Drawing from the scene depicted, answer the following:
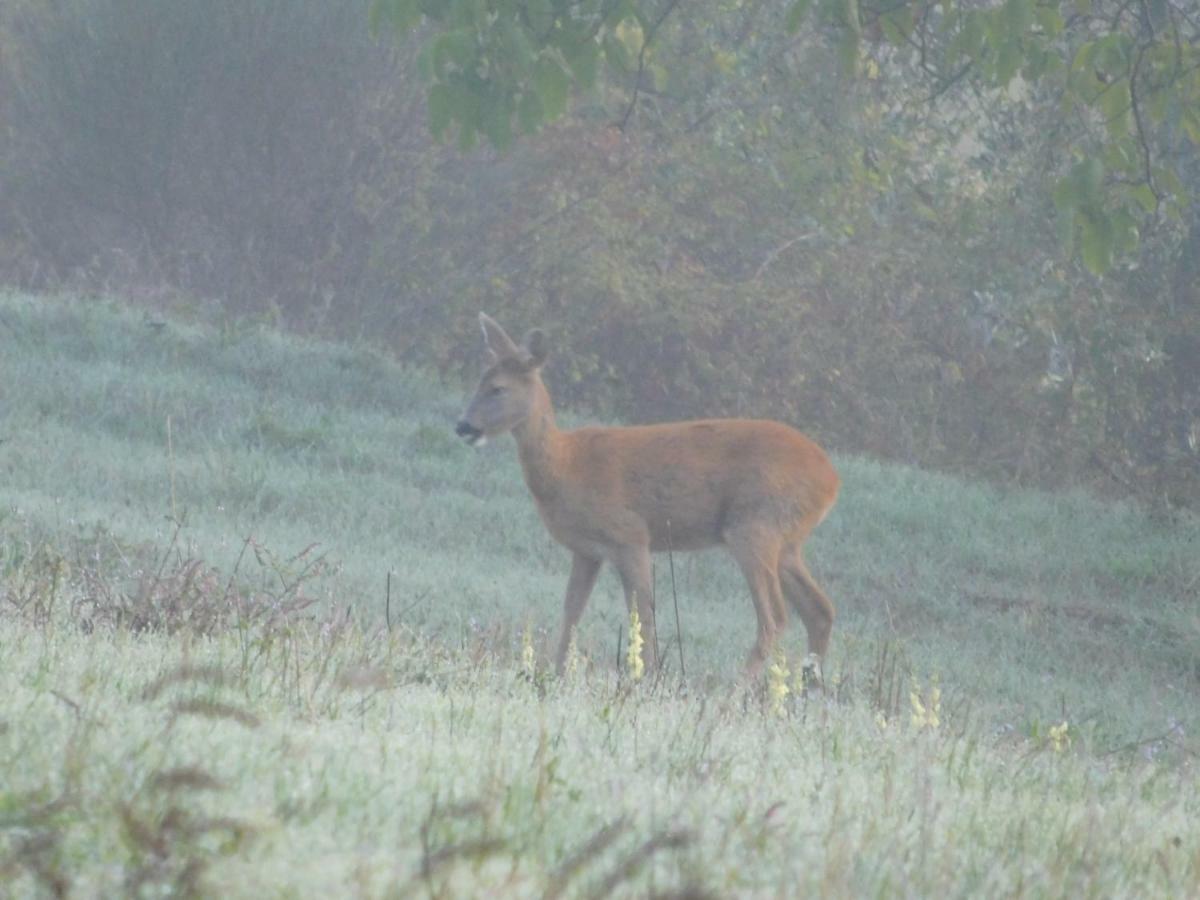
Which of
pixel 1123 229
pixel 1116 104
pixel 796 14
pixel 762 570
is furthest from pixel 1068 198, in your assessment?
pixel 762 570

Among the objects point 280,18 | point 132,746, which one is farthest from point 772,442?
point 280,18

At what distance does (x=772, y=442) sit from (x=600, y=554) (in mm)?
1038

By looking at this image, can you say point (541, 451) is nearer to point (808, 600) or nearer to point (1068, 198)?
point (808, 600)

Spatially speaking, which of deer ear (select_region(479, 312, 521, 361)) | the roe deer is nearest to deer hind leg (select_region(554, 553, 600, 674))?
the roe deer

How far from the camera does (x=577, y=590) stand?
32.0ft

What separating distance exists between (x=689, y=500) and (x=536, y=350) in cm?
122

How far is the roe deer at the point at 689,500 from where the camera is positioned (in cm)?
980

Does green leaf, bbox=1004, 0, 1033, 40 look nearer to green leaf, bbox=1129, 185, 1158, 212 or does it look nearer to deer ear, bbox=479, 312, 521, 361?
green leaf, bbox=1129, 185, 1158, 212

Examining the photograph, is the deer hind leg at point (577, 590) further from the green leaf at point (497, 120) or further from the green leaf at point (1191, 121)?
the green leaf at point (1191, 121)

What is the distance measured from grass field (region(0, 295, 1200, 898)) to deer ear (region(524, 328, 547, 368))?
4.22 ft

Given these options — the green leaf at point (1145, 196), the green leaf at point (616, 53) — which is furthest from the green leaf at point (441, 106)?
the green leaf at point (1145, 196)

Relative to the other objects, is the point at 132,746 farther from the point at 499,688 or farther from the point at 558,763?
the point at 499,688

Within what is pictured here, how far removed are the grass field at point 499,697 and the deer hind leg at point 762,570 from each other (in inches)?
12.0

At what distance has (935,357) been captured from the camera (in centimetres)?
2423
